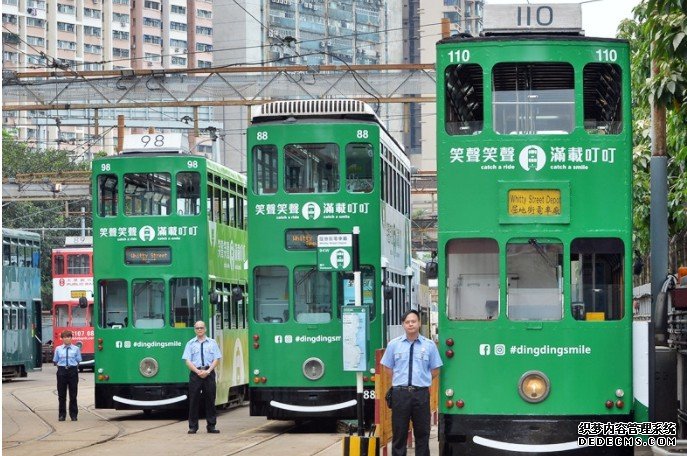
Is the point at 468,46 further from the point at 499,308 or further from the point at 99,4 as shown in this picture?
the point at 99,4

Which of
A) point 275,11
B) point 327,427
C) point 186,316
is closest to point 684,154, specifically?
point 327,427

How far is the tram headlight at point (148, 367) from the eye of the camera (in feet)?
84.5

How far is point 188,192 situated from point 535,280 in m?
12.3

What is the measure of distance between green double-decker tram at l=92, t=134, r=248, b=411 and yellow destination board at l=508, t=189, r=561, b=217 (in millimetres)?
11676

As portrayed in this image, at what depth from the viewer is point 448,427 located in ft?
48.3

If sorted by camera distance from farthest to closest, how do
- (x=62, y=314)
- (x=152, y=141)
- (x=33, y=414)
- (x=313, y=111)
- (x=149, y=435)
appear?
(x=62, y=314), (x=33, y=414), (x=152, y=141), (x=149, y=435), (x=313, y=111)

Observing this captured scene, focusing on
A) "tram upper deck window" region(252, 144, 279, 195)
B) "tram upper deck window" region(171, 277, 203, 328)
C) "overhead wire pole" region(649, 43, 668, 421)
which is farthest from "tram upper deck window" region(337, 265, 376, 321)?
"overhead wire pole" region(649, 43, 668, 421)

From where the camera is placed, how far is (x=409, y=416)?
15055 mm

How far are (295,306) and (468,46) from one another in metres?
8.24

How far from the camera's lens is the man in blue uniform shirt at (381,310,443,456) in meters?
14.9

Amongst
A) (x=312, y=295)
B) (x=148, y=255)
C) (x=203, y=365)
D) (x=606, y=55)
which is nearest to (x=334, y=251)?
(x=312, y=295)

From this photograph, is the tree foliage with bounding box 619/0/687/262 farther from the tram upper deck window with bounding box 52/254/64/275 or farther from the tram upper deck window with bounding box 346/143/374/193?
the tram upper deck window with bounding box 52/254/64/275

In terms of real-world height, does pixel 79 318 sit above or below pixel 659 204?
below

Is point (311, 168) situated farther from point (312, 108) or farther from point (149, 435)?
point (149, 435)
